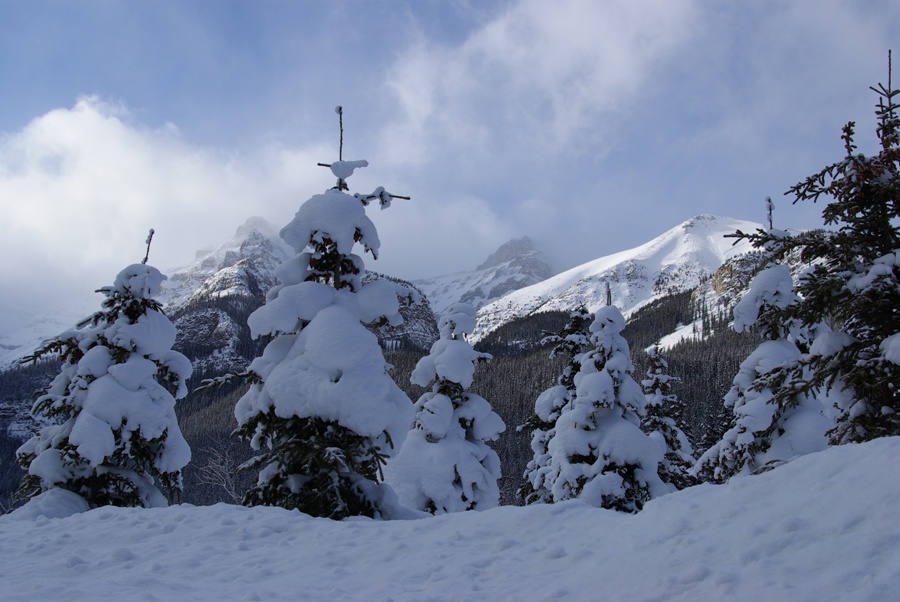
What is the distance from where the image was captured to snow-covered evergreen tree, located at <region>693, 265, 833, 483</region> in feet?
46.9

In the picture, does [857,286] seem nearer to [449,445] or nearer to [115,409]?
[449,445]

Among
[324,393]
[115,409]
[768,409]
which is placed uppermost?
[115,409]

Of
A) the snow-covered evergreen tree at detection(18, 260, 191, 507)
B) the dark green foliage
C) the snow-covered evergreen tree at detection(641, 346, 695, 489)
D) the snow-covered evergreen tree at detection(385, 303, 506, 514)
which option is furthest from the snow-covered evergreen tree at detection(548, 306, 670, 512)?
the snow-covered evergreen tree at detection(18, 260, 191, 507)

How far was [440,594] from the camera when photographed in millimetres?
5793

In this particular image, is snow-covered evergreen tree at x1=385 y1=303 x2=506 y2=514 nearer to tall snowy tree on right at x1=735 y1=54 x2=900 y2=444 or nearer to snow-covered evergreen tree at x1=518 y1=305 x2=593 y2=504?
snow-covered evergreen tree at x1=518 y1=305 x2=593 y2=504

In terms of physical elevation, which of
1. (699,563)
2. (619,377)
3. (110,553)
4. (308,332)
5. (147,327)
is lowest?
(699,563)

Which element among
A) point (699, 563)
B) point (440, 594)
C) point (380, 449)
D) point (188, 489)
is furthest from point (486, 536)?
point (188, 489)

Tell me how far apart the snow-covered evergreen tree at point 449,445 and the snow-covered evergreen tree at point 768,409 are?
6854mm

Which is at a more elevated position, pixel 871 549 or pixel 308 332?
pixel 308 332

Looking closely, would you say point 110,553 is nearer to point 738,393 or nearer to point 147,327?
point 147,327

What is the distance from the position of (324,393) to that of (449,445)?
26.8ft

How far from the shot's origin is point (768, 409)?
48.2 feet

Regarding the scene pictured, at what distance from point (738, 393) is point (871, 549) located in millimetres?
13184

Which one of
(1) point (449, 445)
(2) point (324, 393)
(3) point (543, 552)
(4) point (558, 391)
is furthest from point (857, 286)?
(4) point (558, 391)
